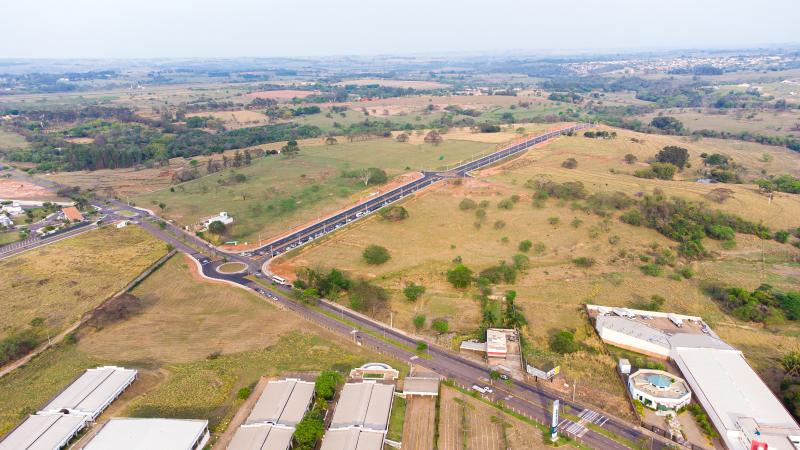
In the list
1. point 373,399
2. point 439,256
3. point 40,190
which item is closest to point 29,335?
point 373,399

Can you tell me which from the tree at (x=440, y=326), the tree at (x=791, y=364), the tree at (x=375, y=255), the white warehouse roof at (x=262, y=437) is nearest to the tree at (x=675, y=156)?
the tree at (x=791, y=364)

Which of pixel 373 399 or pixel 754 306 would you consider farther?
pixel 754 306

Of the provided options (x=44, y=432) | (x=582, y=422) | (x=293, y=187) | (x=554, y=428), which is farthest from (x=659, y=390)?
(x=293, y=187)

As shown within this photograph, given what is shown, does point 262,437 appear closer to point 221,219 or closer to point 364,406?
point 364,406

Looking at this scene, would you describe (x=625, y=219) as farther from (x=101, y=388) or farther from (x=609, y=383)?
(x=101, y=388)

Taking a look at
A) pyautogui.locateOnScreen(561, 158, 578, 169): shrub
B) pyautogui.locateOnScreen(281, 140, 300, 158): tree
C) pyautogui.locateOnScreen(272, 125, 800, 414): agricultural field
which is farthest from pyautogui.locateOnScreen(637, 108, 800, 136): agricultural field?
pyautogui.locateOnScreen(281, 140, 300, 158): tree
